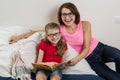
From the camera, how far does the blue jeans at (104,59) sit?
225cm

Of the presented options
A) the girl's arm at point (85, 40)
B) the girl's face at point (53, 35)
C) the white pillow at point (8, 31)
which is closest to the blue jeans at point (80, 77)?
the girl's arm at point (85, 40)

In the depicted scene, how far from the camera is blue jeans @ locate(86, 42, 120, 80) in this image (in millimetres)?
2252

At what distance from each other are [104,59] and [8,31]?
39.0 inches

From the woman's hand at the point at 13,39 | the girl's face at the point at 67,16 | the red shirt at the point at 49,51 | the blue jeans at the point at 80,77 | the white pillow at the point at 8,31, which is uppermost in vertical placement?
the girl's face at the point at 67,16

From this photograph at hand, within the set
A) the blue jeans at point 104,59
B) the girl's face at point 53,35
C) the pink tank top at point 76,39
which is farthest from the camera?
the pink tank top at point 76,39

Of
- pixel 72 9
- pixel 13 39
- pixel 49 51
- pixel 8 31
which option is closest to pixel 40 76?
pixel 49 51

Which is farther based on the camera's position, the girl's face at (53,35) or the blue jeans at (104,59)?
the blue jeans at (104,59)

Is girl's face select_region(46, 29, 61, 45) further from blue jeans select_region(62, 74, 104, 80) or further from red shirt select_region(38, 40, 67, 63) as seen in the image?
blue jeans select_region(62, 74, 104, 80)

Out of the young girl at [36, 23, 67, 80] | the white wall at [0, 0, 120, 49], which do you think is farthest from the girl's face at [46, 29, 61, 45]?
the white wall at [0, 0, 120, 49]

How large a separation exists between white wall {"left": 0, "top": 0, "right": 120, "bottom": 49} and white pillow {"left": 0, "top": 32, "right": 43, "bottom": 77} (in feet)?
1.01

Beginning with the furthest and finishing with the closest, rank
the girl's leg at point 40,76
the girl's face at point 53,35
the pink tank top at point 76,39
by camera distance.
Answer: the pink tank top at point 76,39 < the girl's face at point 53,35 < the girl's leg at point 40,76

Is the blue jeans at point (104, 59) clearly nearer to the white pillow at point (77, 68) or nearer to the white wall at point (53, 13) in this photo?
the white pillow at point (77, 68)

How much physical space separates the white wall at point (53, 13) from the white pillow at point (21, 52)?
309 mm

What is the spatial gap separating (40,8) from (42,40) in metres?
0.40
